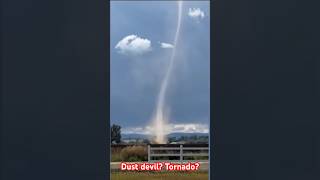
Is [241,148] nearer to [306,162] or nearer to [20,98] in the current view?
[306,162]

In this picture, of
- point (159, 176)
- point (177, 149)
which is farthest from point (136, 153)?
point (159, 176)

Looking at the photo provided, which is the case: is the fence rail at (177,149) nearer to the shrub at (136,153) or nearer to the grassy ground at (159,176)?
the shrub at (136,153)

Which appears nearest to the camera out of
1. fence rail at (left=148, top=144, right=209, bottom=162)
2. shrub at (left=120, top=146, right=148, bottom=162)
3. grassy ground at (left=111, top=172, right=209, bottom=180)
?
grassy ground at (left=111, top=172, right=209, bottom=180)

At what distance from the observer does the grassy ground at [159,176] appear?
8.56 m

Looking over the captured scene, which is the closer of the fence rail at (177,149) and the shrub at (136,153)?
the shrub at (136,153)

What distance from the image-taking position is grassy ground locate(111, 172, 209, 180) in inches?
337

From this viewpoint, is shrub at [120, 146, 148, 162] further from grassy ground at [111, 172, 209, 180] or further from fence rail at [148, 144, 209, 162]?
grassy ground at [111, 172, 209, 180]

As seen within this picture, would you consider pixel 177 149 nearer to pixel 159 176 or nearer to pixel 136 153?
pixel 136 153

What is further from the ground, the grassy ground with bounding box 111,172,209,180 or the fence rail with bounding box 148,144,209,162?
the fence rail with bounding box 148,144,209,162

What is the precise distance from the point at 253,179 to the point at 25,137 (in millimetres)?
1823

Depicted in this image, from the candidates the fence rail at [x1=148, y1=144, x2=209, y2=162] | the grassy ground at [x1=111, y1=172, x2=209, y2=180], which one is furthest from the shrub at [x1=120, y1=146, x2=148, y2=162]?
the grassy ground at [x1=111, y1=172, x2=209, y2=180]

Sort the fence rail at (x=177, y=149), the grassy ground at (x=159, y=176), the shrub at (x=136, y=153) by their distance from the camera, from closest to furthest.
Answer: the grassy ground at (x=159, y=176) < the shrub at (x=136, y=153) < the fence rail at (x=177, y=149)

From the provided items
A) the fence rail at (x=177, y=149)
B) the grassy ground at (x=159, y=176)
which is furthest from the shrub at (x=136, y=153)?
the grassy ground at (x=159, y=176)

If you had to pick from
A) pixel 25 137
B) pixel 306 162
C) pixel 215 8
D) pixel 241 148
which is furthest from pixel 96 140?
pixel 306 162
